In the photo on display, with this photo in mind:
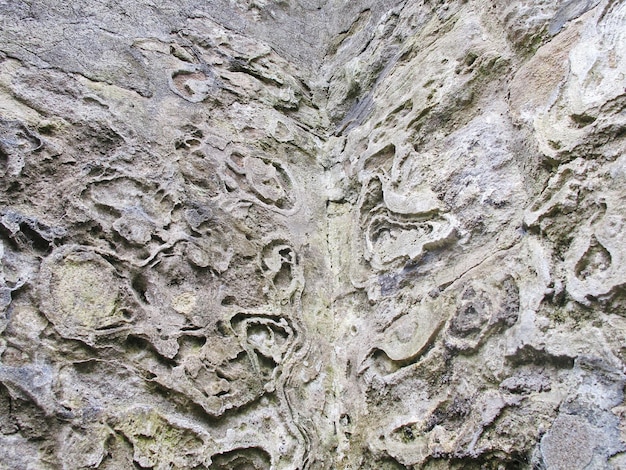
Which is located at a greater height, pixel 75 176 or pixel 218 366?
pixel 75 176

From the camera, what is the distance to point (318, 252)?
6.47 feet

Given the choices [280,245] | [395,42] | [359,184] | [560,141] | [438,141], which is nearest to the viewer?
[560,141]

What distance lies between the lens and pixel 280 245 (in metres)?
1.88

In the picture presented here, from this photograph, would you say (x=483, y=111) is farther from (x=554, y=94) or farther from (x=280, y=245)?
(x=280, y=245)

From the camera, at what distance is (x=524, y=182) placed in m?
1.42

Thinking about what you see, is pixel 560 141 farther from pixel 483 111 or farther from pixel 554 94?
pixel 483 111

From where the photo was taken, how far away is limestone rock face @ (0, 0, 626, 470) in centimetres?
116

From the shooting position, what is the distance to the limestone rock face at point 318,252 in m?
1.16

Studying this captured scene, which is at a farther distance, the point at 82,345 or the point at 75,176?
the point at 75,176

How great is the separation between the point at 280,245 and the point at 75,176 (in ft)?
2.44

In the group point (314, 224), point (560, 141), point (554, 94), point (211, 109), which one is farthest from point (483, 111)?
point (211, 109)

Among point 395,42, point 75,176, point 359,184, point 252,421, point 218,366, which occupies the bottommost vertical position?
point 252,421

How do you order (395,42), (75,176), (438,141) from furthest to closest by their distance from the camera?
(395,42), (438,141), (75,176)

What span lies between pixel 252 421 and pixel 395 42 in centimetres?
175
